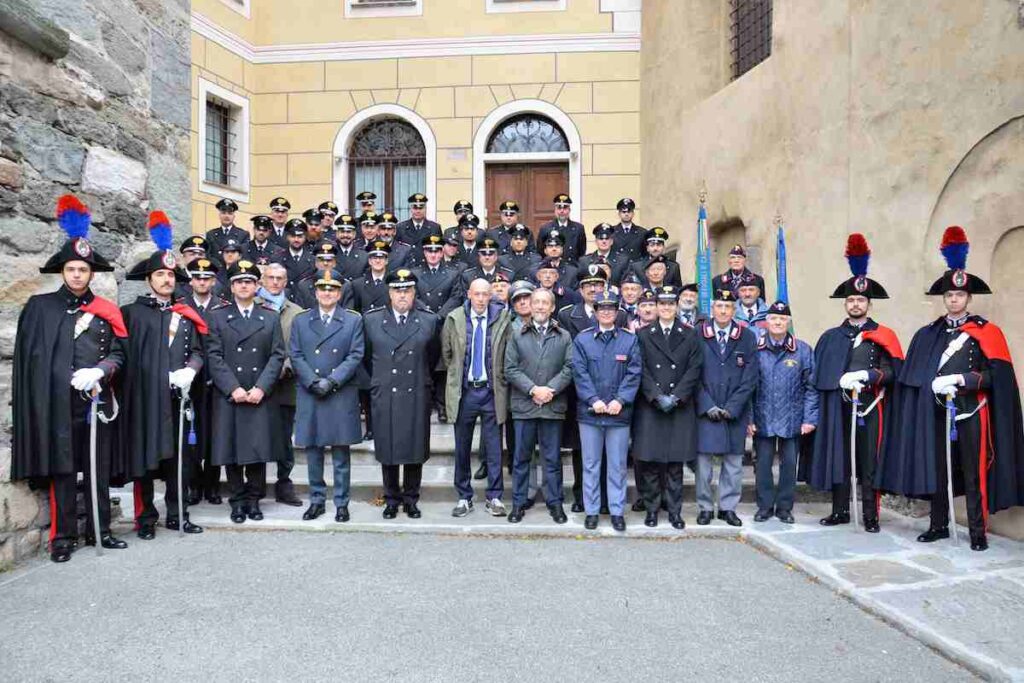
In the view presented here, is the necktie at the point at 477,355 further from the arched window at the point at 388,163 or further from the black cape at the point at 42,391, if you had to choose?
the arched window at the point at 388,163

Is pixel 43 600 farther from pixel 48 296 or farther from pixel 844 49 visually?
pixel 844 49

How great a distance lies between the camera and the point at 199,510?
21.5ft

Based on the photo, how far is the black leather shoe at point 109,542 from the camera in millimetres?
5449

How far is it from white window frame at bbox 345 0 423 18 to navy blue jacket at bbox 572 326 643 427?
881 cm

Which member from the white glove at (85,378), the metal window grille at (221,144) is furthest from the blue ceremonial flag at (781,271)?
the metal window grille at (221,144)

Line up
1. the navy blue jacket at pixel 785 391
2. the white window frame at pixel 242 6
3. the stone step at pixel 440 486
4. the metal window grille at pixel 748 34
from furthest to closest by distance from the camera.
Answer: the white window frame at pixel 242 6, the metal window grille at pixel 748 34, the stone step at pixel 440 486, the navy blue jacket at pixel 785 391

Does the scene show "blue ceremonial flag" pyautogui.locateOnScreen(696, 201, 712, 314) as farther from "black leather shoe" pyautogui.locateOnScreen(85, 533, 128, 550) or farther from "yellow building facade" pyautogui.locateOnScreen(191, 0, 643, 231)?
"black leather shoe" pyautogui.locateOnScreen(85, 533, 128, 550)

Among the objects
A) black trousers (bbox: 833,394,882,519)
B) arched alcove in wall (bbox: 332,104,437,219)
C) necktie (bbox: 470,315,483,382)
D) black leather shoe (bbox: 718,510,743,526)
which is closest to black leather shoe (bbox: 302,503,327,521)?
necktie (bbox: 470,315,483,382)

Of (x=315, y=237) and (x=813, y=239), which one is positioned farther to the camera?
(x=315, y=237)

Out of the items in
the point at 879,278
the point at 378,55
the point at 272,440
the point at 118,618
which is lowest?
the point at 118,618

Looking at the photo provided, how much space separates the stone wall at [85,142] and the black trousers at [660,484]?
4.33 m

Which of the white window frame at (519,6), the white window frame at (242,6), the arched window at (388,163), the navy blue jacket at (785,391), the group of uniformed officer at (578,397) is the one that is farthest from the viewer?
the arched window at (388,163)

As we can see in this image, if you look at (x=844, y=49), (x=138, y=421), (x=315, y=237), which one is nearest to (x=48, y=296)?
(x=138, y=421)

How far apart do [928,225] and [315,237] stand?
660 cm
